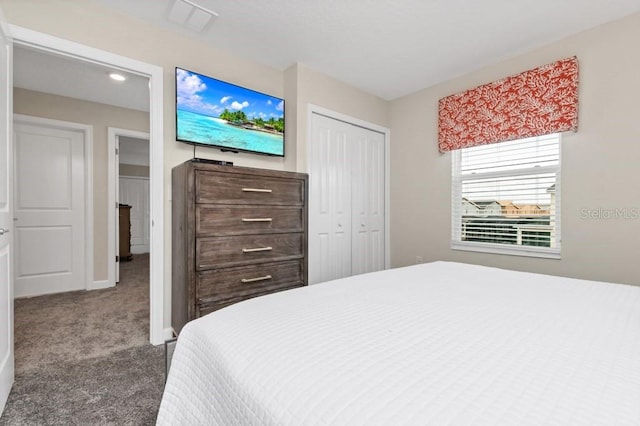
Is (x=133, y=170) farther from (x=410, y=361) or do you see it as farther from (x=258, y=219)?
(x=410, y=361)

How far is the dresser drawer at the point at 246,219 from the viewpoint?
198 centimetres

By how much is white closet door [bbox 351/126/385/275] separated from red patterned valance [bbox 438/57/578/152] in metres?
0.78

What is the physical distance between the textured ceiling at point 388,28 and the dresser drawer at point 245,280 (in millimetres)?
1843

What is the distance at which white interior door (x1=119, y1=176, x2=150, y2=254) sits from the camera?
673cm

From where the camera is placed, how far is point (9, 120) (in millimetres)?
1635

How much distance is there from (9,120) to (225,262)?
1.41m

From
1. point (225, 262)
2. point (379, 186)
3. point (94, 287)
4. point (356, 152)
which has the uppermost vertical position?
point (356, 152)

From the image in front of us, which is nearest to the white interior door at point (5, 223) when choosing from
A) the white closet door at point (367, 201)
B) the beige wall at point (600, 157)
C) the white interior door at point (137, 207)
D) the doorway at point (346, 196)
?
the doorway at point (346, 196)

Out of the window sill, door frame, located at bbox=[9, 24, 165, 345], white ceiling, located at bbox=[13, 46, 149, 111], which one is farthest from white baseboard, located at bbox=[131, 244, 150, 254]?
the window sill

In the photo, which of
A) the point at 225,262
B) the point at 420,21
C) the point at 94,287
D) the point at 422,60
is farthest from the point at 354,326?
the point at 94,287

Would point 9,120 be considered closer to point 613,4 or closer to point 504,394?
point 504,394

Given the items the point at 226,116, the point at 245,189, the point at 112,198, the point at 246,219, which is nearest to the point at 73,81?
the point at 112,198

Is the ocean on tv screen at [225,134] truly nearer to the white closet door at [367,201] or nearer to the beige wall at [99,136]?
the white closet door at [367,201]

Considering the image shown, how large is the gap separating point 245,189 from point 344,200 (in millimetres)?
1419
